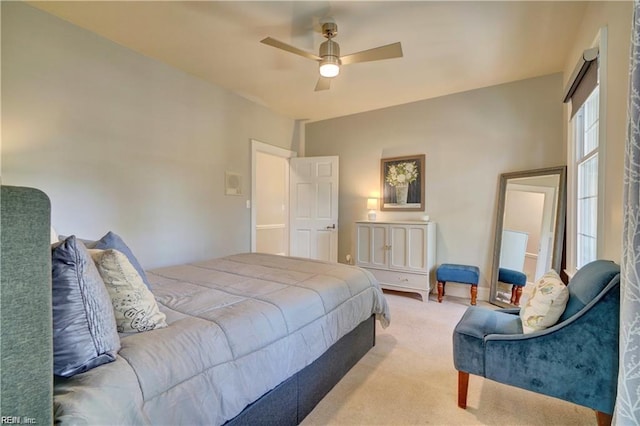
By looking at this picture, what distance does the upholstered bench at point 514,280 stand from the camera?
3409mm

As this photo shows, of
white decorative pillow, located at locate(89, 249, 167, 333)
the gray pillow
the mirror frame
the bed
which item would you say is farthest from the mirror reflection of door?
the gray pillow

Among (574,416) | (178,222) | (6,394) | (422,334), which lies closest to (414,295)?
(422,334)

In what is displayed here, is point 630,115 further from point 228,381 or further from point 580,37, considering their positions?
point 580,37

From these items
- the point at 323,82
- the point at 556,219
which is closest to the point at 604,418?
the point at 556,219

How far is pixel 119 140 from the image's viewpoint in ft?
9.26

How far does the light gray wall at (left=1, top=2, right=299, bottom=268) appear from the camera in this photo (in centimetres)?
225

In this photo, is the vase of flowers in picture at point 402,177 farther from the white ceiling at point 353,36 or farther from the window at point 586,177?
the window at point 586,177

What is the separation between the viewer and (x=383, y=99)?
416cm

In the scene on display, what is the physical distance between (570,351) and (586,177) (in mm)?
1995

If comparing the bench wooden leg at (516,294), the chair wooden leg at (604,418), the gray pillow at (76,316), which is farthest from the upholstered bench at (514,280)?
the gray pillow at (76,316)

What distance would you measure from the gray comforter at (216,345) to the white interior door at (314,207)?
2.48 m

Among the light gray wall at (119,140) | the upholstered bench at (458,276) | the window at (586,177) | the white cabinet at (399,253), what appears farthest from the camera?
the white cabinet at (399,253)

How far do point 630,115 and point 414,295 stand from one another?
11.0ft

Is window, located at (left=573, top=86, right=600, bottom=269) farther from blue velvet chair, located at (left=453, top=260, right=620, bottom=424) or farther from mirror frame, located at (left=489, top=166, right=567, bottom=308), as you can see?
blue velvet chair, located at (left=453, top=260, right=620, bottom=424)
